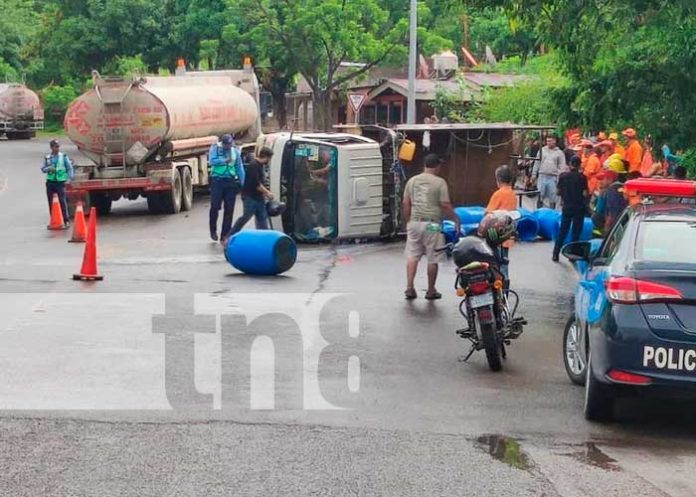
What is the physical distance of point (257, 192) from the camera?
759 inches

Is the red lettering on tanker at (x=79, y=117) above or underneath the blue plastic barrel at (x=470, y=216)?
above

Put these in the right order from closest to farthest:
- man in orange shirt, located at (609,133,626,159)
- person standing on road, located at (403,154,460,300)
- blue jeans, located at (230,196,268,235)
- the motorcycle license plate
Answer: the motorcycle license plate → person standing on road, located at (403,154,460,300) → blue jeans, located at (230,196,268,235) → man in orange shirt, located at (609,133,626,159)

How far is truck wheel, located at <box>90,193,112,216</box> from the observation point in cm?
2700

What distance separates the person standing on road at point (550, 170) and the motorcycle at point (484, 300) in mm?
13727

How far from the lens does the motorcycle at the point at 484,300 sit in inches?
402

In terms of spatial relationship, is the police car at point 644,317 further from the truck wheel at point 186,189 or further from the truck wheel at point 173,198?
the truck wheel at point 186,189

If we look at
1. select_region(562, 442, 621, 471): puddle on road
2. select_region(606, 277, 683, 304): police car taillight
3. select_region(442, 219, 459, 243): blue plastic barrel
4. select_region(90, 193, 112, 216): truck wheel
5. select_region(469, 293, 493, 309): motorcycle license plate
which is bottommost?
select_region(90, 193, 112, 216): truck wheel

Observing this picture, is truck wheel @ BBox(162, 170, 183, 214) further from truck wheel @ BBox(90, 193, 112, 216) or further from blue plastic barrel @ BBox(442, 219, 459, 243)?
blue plastic barrel @ BBox(442, 219, 459, 243)

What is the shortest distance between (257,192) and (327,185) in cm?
152

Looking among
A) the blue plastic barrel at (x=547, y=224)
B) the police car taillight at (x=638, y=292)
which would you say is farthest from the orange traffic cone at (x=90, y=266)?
the police car taillight at (x=638, y=292)

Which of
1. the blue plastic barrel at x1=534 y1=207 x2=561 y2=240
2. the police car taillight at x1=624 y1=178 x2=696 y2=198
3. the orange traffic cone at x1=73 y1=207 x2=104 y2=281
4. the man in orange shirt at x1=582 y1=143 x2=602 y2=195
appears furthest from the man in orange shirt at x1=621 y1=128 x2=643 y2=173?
the police car taillight at x1=624 y1=178 x2=696 y2=198

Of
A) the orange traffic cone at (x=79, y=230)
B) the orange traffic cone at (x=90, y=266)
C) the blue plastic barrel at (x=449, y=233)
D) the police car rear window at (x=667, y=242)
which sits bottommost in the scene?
the orange traffic cone at (x=79, y=230)

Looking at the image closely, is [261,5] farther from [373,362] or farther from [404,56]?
[373,362]

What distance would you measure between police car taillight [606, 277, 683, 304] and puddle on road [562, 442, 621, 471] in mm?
951
